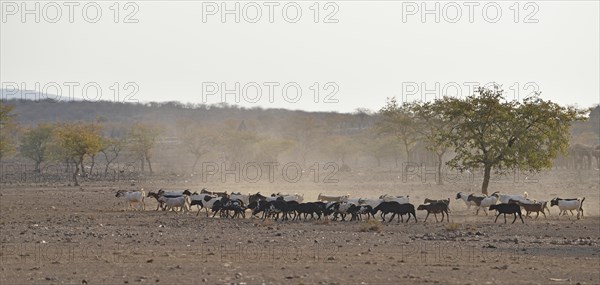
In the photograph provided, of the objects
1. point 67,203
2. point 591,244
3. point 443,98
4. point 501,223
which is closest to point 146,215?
point 67,203

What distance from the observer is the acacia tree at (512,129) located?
132 feet

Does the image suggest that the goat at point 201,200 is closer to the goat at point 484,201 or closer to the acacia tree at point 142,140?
the goat at point 484,201

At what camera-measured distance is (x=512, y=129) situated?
4125 centimetres

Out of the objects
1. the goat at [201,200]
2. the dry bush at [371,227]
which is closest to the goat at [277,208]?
the goat at [201,200]

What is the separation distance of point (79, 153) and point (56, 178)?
1146 cm

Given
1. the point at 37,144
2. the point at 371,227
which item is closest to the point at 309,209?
the point at 371,227

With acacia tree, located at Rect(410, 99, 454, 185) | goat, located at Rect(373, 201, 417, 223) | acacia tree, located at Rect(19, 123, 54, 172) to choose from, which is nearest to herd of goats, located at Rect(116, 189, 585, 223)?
goat, located at Rect(373, 201, 417, 223)

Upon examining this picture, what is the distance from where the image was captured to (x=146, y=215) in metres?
33.1

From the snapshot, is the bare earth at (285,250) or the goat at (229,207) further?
the goat at (229,207)

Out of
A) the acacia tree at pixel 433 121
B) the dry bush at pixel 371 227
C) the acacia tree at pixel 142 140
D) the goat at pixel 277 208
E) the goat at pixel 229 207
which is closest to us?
the dry bush at pixel 371 227

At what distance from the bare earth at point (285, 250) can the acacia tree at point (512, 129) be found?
6667 millimetres

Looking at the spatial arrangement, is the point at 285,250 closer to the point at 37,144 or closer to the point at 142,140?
the point at 142,140

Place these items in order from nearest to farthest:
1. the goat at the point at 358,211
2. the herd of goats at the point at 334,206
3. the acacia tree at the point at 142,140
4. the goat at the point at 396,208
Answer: the goat at the point at 396,208 < the herd of goats at the point at 334,206 < the goat at the point at 358,211 < the acacia tree at the point at 142,140

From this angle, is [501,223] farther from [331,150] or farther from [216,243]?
[331,150]
